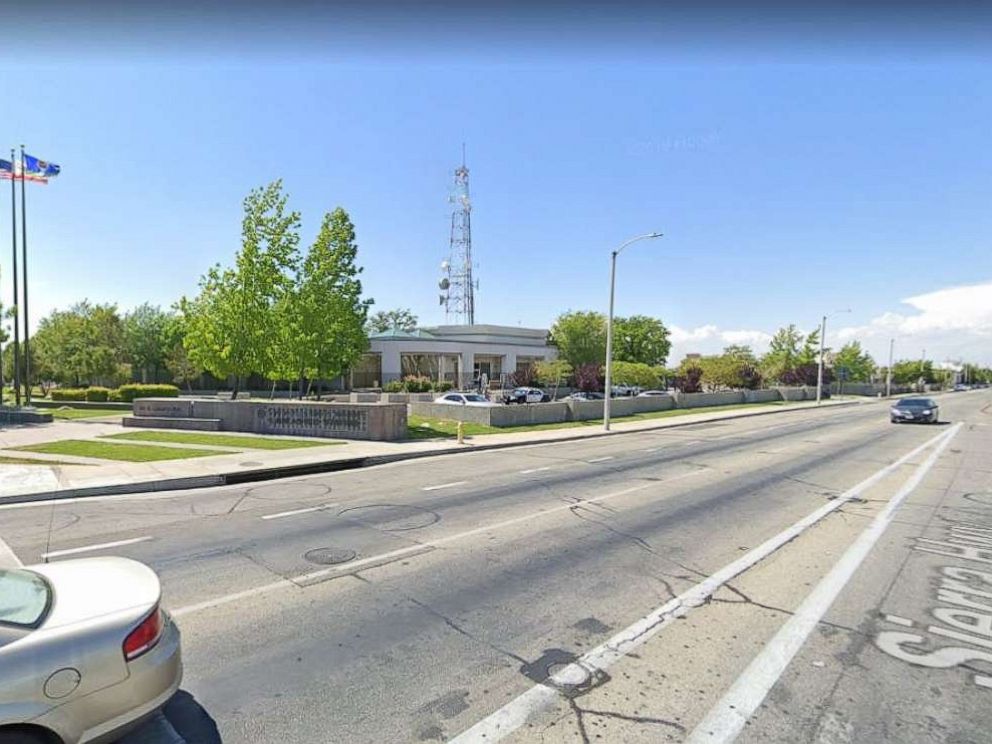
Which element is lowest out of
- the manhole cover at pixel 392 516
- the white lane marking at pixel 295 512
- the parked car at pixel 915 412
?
the white lane marking at pixel 295 512

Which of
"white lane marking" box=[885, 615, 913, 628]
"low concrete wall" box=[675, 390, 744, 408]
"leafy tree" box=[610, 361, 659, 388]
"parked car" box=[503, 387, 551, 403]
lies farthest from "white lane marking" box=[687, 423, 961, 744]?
"leafy tree" box=[610, 361, 659, 388]

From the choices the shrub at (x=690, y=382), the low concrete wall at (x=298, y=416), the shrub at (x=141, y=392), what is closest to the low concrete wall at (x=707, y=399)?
the shrub at (x=690, y=382)

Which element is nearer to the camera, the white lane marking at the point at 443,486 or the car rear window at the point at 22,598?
the car rear window at the point at 22,598

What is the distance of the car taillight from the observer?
2947mm

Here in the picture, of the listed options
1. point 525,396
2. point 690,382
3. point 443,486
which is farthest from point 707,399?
point 443,486

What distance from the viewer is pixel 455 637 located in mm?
4660

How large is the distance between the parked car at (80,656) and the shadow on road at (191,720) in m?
0.48

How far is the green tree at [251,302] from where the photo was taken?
91.7ft

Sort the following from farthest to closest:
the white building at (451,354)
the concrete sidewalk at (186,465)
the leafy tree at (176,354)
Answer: the white building at (451,354)
the leafy tree at (176,354)
the concrete sidewalk at (186,465)

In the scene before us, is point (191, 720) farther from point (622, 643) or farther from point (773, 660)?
point (773, 660)

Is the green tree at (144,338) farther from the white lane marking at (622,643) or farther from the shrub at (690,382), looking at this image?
the white lane marking at (622,643)

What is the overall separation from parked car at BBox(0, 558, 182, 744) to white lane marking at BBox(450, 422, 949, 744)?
1.83 m

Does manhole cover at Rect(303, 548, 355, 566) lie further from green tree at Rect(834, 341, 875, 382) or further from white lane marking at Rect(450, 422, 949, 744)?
green tree at Rect(834, 341, 875, 382)

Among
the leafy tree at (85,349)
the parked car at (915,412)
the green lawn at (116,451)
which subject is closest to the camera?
the green lawn at (116,451)
